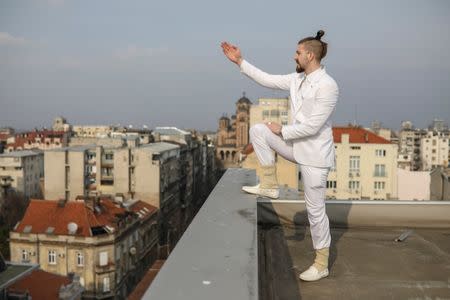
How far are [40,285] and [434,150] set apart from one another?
221 ft

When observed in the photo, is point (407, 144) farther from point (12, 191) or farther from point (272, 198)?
point (272, 198)

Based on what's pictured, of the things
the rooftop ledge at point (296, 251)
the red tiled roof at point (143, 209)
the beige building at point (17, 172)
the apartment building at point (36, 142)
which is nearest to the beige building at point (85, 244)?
the red tiled roof at point (143, 209)

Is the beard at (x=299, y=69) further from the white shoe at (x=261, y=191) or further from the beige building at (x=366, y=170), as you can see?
the beige building at (x=366, y=170)

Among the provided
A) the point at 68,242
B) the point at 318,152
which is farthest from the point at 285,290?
the point at 68,242

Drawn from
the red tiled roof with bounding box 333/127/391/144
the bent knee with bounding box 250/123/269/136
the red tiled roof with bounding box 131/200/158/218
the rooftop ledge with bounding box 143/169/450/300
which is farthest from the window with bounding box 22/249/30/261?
the bent knee with bounding box 250/123/269/136

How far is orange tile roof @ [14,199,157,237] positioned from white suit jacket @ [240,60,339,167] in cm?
2290

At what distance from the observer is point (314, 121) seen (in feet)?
9.76

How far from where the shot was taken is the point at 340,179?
3228cm

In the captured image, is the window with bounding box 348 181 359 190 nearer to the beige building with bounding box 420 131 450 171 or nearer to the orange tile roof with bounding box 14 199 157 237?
the orange tile roof with bounding box 14 199 157 237

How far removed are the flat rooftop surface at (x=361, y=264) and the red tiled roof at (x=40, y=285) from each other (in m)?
16.4

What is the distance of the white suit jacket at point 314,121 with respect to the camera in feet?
9.81

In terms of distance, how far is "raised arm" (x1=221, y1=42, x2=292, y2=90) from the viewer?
136 inches

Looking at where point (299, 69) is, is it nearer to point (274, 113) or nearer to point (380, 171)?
point (380, 171)

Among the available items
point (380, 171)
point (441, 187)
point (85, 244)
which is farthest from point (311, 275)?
point (380, 171)
